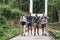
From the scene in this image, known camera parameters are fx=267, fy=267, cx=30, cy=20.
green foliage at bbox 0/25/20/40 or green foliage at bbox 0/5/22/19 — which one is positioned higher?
green foliage at bbox 0/5/22/19

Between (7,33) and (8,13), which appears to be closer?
(7,33)

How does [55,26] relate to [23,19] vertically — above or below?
below

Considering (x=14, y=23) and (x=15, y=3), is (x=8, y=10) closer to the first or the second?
(x=14, y=23)

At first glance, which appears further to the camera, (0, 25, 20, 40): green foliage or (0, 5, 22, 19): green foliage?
(0, 5, 22, 19): green foliage

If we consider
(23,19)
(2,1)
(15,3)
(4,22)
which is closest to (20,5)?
(15,3)

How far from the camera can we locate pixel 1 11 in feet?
98.2

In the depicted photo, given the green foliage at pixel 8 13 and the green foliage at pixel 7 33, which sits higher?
the green foliage at pixel 8 13

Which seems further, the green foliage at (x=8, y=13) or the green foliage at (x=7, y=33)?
the green foliage at (x=8, y=13)

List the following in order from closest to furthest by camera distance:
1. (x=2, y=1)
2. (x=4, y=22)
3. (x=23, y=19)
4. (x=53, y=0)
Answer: (x=23, y=19)
(x=4, y=22)
(x=53, y=0)
(x=2, y=1)

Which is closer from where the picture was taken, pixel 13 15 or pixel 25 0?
pixel 13 15

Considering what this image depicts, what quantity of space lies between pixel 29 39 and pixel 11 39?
1.16 m

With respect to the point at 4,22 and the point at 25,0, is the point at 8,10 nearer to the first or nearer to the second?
the point at 4,22

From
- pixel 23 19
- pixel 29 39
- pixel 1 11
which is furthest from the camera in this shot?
pixel 1 11

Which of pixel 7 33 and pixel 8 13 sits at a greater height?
pixel 8 13
